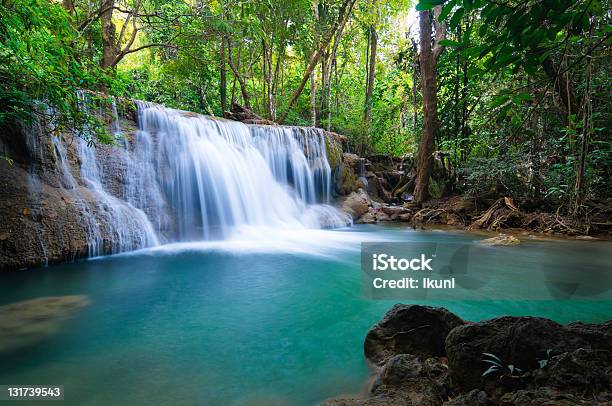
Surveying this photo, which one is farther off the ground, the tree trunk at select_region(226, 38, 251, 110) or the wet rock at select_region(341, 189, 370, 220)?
the tree trunk at select_region(226, 38, 251, 110)

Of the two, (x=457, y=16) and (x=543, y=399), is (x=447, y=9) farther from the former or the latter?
(x=543, y=399)

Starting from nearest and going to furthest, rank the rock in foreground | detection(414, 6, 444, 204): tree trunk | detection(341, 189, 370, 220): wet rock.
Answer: the rock in foreground, detection(414, 6, 444, 204): tree trunk, detection(341, 189, 370, 220): wet rock

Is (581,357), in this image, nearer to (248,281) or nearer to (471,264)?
(248,281)

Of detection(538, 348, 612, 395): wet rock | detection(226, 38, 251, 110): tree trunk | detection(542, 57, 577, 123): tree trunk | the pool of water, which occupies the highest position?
detection(226, 38, 251, 110): tree trunk

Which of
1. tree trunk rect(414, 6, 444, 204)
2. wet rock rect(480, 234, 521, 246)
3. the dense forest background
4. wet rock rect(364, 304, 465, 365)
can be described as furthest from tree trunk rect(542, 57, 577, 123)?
wet rock rect(364, 304, 465, 365)

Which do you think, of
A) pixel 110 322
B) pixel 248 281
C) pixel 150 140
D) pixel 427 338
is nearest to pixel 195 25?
pixel 150 140

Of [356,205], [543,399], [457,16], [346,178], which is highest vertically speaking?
[457,16]

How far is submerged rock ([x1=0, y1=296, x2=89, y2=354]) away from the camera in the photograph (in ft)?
8.88

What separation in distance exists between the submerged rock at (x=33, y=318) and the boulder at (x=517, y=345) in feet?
9.87

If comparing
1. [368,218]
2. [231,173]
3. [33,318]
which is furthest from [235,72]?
[33,318]

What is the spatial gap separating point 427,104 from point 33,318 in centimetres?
1051

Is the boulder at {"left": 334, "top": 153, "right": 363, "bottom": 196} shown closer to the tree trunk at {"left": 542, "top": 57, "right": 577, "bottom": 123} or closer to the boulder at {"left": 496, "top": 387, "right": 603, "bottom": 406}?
the tree trunk at {"left": 542, "top": 57, "right": 577, "bottom": 123}

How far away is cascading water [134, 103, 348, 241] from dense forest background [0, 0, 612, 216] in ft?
4.46

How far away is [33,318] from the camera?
3.14 meters
